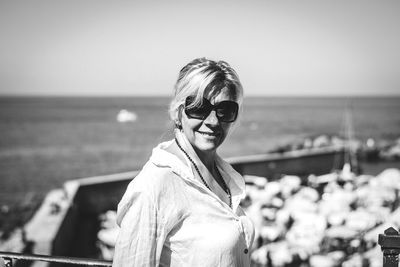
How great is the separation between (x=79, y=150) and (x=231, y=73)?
174ft

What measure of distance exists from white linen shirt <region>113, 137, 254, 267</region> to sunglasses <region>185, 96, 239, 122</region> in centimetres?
23

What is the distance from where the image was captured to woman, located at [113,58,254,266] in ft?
5.52

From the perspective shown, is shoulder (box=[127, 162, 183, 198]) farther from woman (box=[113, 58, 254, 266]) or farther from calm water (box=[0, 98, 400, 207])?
calm water (box=[0, 98, 400, 207])

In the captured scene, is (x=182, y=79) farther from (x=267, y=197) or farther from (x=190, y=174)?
(x=267, y=197)

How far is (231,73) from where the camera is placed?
79.9 inches

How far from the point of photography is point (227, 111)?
2111 mm

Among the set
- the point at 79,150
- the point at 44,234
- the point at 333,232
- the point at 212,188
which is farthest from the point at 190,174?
the point at 79,150

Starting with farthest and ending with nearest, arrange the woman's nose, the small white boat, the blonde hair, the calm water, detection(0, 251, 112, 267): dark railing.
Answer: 1. the calm water
2. the small white boat
3. detection(0, 251, 112, 267): dark railing
4. the woman's nose
5. the blonde hair

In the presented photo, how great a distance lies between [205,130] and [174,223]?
533mm

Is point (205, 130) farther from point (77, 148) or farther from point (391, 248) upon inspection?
point (77, 148)

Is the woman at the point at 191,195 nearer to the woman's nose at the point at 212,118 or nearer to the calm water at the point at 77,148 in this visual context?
the woman's nose at the point at 212,118

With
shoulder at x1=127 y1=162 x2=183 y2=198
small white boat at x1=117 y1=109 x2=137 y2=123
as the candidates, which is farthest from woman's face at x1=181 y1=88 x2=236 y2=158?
small white boat at x1=117 y1=109 x2=137 y2=123

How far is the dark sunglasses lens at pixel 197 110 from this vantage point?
2023 millimetres

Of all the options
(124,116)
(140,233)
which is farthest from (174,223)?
(124,116)
